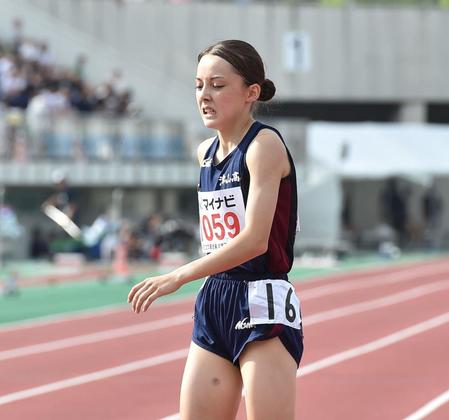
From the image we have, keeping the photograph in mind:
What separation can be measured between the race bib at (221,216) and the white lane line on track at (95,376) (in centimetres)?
399

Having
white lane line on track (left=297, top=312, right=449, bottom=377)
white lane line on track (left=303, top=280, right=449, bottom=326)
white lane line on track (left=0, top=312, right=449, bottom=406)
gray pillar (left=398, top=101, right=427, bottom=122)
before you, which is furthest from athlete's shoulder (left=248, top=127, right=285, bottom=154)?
gray pillar (left=398, top=101, right=427, bottom=122)

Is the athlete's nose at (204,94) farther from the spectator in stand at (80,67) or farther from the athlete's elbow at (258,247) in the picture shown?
the spectator in stand at (80,67)

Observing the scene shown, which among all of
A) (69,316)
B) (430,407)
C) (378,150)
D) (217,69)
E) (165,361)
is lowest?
(69,316)

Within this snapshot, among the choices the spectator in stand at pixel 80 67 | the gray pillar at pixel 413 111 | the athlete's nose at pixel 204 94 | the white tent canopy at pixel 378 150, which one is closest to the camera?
the athlete's nose at pixel 204 94

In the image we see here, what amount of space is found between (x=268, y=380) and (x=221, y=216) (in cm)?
53

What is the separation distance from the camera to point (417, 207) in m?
27.4

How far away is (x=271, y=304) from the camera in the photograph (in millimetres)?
3906

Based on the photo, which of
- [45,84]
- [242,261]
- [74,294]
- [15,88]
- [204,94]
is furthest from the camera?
[45,84]

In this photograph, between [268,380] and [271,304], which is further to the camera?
[271,304]

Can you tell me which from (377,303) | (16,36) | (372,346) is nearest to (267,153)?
(372,346)

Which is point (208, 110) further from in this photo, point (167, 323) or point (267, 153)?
point (167, 323)

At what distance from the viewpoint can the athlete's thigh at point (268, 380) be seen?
3.78 metres

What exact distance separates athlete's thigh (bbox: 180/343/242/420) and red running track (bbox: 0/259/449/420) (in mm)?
3238

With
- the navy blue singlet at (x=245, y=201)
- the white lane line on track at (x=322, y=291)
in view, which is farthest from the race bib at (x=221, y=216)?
the white lane line on track at (x=322, y=291)
